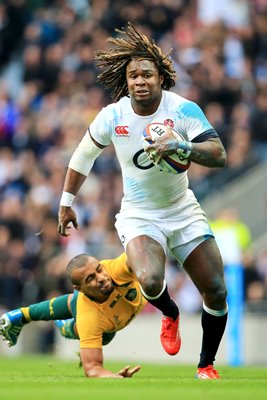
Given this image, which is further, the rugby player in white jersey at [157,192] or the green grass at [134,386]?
the rugby player in white jersey at [157,192]

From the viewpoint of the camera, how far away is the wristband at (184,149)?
985 cm

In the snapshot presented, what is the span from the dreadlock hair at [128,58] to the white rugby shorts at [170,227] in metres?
1.04

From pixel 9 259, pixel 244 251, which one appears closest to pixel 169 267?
pixel 244 251

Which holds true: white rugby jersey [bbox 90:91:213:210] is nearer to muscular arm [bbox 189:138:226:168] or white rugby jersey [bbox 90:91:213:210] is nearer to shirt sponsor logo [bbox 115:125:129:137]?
shirt sponsor logo [bbox 115:125:129:137]

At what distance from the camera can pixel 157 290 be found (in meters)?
10.3

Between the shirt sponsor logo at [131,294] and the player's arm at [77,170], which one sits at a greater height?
the player's arm at [77,170]

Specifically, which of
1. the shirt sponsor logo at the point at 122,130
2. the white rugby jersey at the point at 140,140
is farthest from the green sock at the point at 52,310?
the shirt sponsor logo at the point at 122,130

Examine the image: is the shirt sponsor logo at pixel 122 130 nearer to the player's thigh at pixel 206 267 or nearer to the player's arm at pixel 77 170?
the player's arm at pixel 77 170

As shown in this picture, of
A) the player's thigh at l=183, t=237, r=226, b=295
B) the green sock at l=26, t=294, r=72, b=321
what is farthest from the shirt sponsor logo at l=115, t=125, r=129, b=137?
the green sock at l=26, t=294, r=72, b=321

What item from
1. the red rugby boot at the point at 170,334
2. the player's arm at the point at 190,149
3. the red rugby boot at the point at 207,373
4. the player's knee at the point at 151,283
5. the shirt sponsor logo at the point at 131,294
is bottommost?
the red rugby boot at the point at 207,373

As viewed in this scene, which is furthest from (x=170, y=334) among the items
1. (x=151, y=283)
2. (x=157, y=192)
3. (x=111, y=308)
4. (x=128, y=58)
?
(x=128, y=58)

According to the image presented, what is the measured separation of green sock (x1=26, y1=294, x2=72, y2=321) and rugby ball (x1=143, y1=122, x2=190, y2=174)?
6.61 ft

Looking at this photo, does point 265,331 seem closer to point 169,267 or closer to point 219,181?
point 169,267

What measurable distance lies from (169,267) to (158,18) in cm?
565
